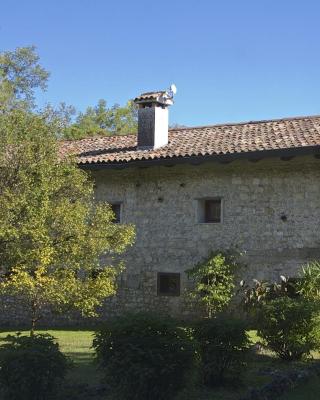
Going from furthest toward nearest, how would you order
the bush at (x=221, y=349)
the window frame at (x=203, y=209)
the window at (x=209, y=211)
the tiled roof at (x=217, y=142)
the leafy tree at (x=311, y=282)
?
the window at (x=209, y=211) → the window frame at (x=203, y=209) → the tiled roof at (x=217, y=142) → the leafy tree at (x=311, y=282) → the bush at (x=221, y=349)

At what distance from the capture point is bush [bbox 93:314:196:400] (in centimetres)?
612

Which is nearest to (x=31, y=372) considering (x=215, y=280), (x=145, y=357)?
(x=145, y=357)

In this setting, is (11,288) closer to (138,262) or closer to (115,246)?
(115,246)

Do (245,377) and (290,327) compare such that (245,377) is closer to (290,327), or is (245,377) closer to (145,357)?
(290,327)

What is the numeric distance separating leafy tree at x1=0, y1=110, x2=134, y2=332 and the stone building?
2770 mm

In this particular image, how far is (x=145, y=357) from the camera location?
6141 mm

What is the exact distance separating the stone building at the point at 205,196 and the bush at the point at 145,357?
8044 millimetres

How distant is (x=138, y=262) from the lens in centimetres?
1641

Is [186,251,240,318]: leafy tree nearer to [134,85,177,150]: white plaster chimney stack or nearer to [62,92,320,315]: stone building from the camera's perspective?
[62,92,320,315]: stone building

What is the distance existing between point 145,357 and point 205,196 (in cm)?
977

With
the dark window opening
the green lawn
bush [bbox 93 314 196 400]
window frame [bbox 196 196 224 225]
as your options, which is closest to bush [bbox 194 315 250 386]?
the green lawn

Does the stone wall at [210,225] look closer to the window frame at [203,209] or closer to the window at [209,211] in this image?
the window frame at [203,209]

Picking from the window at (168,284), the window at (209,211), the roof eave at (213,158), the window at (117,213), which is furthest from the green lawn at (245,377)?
the window at (117,213)

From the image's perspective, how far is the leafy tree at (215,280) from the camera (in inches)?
574
